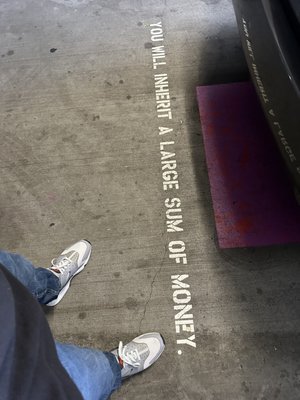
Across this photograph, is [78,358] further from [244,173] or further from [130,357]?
[244,173]

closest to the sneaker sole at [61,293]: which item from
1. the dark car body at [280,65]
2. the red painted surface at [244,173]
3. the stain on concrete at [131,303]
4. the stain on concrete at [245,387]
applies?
the stain on concrete at [131,303]

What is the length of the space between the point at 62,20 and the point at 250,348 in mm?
1925

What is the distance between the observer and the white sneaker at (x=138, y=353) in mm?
1412

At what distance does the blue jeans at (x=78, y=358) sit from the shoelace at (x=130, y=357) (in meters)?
0.07

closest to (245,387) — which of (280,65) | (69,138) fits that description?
(280,65)

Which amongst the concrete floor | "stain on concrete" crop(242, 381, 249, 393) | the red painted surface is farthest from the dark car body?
"stain on concrete" crop(242, 381, 249, 393)

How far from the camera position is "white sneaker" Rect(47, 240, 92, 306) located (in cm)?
158

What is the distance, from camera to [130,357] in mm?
1420

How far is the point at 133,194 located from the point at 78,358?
0.81m

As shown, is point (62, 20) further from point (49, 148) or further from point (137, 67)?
point (49, 148)

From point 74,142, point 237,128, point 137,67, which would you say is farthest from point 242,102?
point 74,142

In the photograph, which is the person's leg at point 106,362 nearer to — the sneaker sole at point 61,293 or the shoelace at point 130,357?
the shoelace at point 130,357

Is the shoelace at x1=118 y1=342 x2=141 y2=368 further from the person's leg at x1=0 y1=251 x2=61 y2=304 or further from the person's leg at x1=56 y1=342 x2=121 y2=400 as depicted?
the person's leg at x1=0 y1=251 x2=61 y2=304

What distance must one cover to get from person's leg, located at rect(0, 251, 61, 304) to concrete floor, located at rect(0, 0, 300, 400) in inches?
4.9
